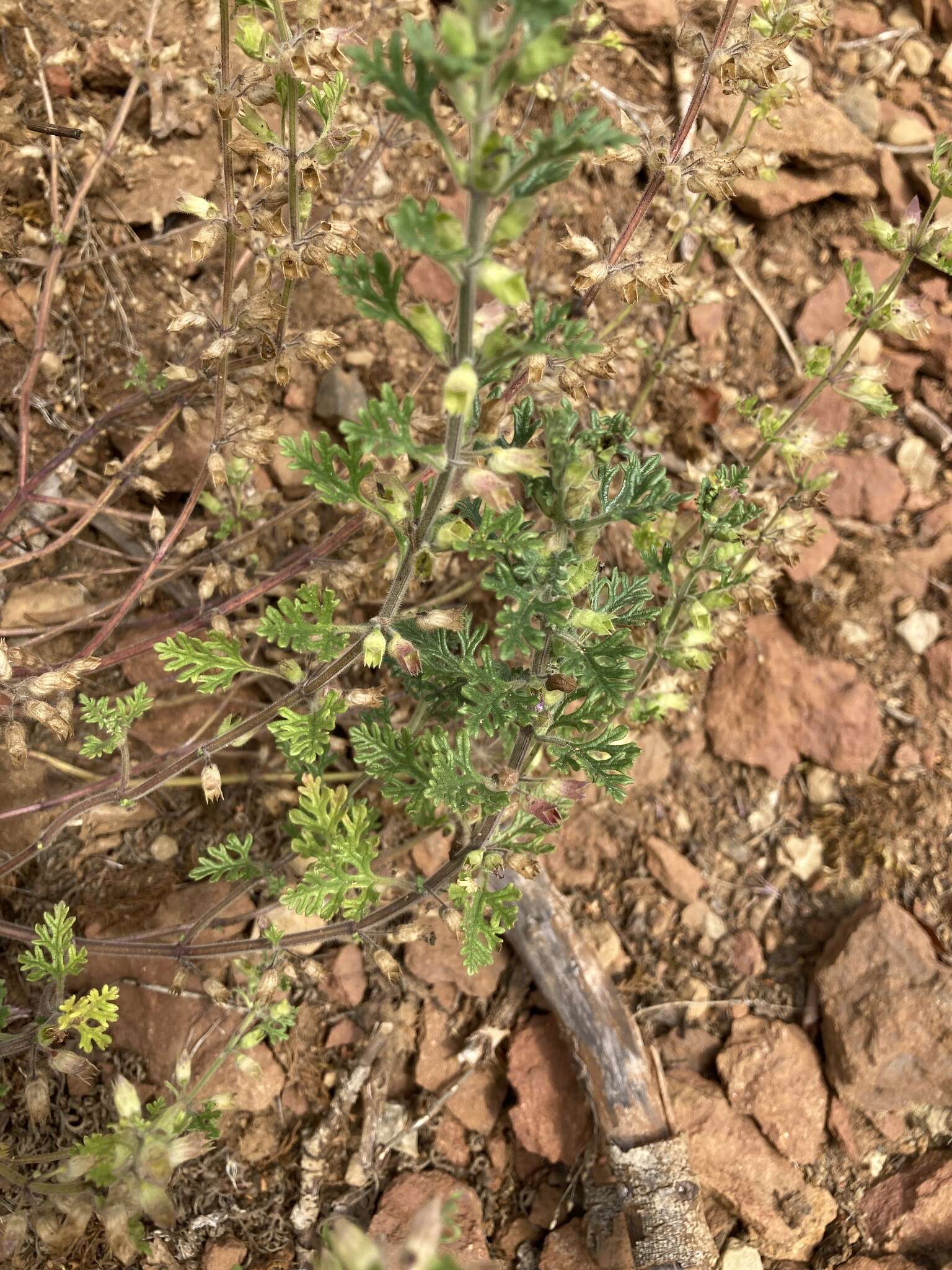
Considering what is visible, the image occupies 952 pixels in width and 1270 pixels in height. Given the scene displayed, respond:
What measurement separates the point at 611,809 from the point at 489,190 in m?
2.54

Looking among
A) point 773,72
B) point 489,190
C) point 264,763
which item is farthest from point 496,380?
point 264,763

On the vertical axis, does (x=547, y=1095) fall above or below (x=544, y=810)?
below

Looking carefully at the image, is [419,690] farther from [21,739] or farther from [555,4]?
[555,4]

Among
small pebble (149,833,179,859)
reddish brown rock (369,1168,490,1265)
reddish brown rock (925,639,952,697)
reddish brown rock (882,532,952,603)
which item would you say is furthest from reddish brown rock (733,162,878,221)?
reddish brown rock (369,1168,490,1265)

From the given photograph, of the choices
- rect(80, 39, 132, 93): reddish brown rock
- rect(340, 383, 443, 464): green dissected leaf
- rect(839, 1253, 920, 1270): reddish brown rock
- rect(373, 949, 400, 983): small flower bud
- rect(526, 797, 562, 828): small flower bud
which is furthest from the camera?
rect(80, 39, 132, 93): reddish brown rock

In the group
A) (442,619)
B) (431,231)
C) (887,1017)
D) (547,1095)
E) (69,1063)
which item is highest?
(431,231)

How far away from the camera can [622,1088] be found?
9.57 feet

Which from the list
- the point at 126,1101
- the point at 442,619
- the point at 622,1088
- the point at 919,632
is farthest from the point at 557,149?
the point at 919,632

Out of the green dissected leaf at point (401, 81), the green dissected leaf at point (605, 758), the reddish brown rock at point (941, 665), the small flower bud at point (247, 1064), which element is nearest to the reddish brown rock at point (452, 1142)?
the small flower bud at point (247, 1064)

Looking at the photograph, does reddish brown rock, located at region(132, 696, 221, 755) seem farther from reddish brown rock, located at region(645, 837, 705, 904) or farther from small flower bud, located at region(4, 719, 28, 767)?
reddish brown rock, located at region(645, 837, 705, 904)

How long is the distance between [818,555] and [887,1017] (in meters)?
1.74

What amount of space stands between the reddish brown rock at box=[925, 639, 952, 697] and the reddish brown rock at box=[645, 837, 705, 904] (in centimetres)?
123

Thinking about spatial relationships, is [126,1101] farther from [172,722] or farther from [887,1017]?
[887,1017]

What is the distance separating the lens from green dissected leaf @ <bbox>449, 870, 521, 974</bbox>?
2305mm
